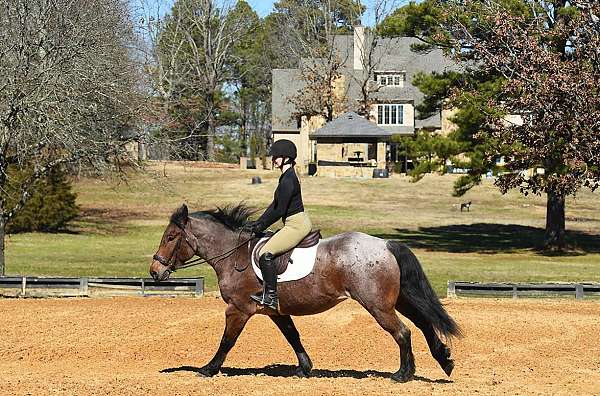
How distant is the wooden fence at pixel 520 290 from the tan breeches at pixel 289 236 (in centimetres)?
1246

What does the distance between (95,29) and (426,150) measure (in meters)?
18.5

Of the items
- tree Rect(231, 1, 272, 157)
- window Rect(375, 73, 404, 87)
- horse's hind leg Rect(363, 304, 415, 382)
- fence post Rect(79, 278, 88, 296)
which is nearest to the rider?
horse's hind leg Rect(363, 304, 415, 382)

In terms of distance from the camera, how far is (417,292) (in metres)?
12.8

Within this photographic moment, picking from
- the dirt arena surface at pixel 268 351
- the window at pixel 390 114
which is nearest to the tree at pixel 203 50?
the window at pixel 390 114

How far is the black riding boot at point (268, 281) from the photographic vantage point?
12805mm

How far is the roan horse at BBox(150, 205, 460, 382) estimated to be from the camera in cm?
1262

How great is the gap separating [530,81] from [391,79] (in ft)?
185

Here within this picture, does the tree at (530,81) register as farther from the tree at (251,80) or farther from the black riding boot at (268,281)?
the tree at (251,80)

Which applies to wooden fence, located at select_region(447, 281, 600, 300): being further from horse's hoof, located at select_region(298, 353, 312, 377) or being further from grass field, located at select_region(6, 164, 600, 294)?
horse's hoof, located at select_region(298, 353, 312, 377)

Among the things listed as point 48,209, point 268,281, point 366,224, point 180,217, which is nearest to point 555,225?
point 366,224

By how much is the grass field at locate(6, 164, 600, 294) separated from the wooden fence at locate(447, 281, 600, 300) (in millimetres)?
4113

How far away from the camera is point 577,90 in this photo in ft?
84.4

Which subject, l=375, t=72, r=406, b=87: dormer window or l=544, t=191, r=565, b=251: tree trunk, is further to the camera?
l=375, t=72, r=406, b=87: dormer window

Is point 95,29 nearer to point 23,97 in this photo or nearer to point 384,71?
point 23,97
